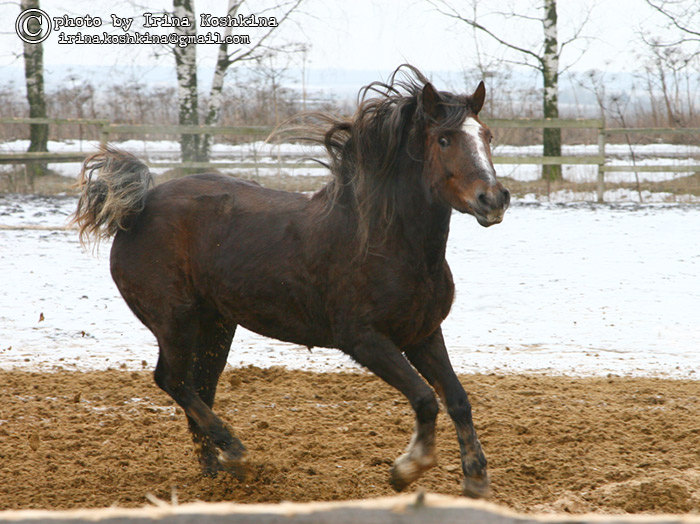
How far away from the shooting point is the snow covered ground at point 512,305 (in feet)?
20.7

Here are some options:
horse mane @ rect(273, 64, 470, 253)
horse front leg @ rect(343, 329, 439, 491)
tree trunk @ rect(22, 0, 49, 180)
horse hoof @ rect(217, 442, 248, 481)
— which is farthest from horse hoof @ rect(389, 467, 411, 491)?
tree trunk @ rect(22, 0, 49, 180)

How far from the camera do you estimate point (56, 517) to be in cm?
125

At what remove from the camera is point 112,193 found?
13.8 ft

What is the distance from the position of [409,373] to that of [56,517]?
2296mm

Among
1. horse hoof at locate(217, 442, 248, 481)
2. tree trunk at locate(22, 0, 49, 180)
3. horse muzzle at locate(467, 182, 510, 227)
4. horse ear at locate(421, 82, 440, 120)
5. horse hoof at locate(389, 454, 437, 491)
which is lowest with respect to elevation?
horse hoof at locate(217, 442, 248, 481)

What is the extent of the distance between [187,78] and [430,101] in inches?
569

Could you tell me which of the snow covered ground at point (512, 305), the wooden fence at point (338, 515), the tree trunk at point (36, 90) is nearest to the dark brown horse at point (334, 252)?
the wooden fence at point (338, 515)

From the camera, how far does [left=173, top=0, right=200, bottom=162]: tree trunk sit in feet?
54.1

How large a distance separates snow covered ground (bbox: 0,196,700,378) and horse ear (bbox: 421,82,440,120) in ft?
9.62

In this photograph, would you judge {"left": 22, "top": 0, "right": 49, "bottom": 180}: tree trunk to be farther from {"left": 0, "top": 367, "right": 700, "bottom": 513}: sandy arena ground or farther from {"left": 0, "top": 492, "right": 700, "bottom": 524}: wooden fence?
{"left": 0, "top": 492, "right": 700, "bottom": 524}: wooden fence

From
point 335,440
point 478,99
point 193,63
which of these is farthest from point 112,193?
point 193,63

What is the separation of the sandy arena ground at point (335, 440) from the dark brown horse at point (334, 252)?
1.18ft

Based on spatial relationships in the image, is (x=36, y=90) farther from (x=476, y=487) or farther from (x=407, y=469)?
(x=476, y=487)

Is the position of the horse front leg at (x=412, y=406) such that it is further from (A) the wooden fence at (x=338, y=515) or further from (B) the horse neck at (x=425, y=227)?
(A) the wooden fence at (x=338, y=515)
